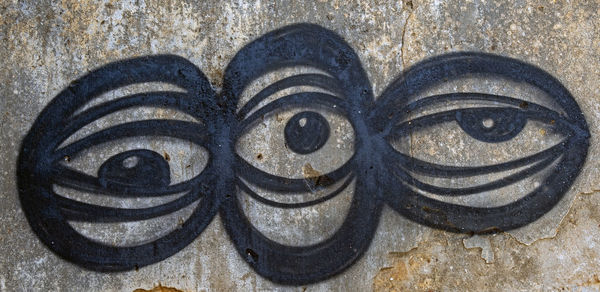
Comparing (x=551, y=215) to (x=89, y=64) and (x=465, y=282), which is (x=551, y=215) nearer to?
(x=465, y=282)

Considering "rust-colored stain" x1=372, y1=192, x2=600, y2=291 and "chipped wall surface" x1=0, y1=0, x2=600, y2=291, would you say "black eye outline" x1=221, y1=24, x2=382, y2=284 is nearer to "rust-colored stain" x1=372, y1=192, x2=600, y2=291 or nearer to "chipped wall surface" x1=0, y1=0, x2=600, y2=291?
"chipped wall surface" x1=0, y1=0, x2=600, y2=291

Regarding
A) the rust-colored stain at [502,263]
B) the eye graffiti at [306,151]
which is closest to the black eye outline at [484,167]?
the eye graffiti at [306,151]

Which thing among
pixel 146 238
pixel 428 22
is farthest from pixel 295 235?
pixel 428 22

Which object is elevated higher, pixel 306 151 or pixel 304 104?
pixel 304 104

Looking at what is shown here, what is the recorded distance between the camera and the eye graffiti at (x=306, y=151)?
2271 millimetres

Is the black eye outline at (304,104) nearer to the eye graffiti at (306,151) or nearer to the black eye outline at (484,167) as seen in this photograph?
the eye graffiti at (306,151)

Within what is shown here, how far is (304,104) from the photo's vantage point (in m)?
2.35

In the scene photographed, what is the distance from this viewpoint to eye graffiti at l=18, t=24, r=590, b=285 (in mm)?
2271

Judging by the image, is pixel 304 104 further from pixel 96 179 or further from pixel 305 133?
pixel 96 179

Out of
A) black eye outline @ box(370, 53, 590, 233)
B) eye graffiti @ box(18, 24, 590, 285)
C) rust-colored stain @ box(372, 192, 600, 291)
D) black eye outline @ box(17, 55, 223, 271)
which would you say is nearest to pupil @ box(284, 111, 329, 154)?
eye graffiti @ box(18, 24, 590, 285)

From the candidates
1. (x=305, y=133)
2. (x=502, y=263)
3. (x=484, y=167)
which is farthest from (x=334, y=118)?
(x=502, y=263)

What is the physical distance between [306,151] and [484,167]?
3.44ft

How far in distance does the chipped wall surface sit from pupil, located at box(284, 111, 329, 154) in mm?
60

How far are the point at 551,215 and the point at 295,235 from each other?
151 centimetres
